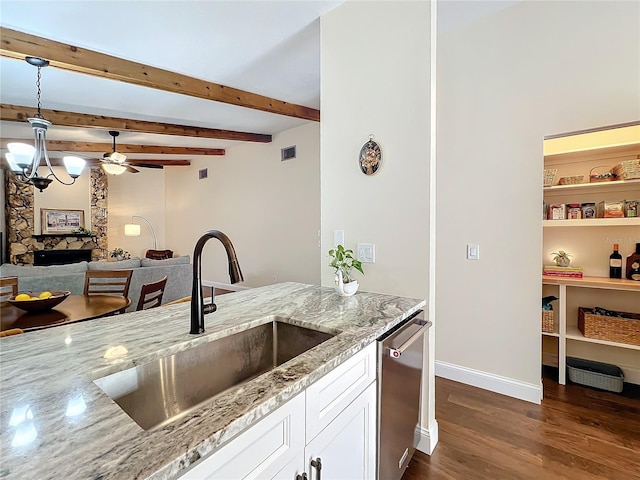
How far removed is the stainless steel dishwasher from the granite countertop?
0.29ft

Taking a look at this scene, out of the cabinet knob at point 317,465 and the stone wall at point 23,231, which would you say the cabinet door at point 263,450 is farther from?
the stone wall at point 23,231

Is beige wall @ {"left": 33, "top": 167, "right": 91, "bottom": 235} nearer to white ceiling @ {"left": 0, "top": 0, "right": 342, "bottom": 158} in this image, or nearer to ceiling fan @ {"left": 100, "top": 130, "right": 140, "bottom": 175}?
ceiling fan @ {"left": 100, "top": 130, "right": 140, "bottom": 175}

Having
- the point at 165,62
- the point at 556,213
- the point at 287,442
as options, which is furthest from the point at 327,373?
the point at 165,62

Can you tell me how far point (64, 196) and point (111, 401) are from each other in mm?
8659

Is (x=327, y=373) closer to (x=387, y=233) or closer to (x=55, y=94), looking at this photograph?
(x=387, y=233)

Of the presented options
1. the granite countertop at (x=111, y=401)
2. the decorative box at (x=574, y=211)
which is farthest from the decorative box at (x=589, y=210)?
the granite countertop at (x=111, y=401)

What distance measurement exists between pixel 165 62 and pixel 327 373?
10.7 ft

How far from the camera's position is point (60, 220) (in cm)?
721

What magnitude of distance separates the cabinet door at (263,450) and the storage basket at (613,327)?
273cm

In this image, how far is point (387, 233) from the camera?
6.68ft

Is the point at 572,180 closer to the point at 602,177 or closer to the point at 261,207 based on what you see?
the point at 602,177

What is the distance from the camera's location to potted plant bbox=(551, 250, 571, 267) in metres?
2.72

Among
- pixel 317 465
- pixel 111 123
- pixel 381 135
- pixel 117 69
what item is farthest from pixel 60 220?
pixel 317 465

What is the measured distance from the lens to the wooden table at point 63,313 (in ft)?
6.59
